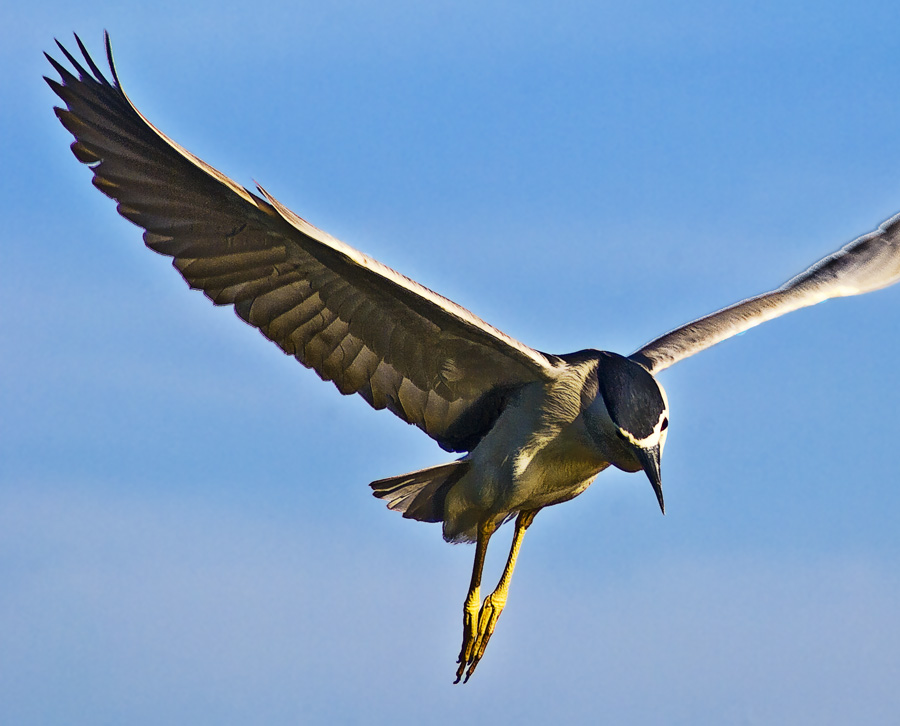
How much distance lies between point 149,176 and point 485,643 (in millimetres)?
4459

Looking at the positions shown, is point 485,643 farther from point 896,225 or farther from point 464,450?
point 896,225

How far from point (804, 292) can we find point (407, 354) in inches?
173

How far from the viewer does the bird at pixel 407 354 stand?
9398 millimetres

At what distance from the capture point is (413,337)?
10.3 meters

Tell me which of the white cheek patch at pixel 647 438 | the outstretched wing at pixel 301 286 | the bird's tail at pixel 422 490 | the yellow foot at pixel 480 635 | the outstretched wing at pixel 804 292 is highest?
the outstretched wing at pixel 804 292

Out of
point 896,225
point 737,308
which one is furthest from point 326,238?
point 896,225

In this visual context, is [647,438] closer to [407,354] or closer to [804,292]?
[407,354]

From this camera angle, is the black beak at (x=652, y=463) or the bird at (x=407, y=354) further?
the black beak at (x=652, y=463)

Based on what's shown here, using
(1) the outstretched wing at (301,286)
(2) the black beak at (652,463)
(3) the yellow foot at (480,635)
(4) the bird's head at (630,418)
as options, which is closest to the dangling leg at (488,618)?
(3) the yellow foot at (480,635)

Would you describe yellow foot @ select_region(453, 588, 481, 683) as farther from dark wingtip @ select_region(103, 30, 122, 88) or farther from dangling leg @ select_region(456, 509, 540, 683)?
dark wingtip @ select_region(103, 30, 122, 88)

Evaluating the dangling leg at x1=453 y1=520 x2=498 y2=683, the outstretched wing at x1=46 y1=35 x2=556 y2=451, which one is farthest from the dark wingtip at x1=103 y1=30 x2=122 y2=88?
the dangling leg at x1=453 y1=520 x2=498 y2=683

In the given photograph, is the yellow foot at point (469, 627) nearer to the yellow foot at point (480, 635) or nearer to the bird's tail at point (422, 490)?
the yellow foot at point (480, 635)

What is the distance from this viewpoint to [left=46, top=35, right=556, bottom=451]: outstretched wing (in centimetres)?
933

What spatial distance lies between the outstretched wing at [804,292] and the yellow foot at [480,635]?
225 centimetres
